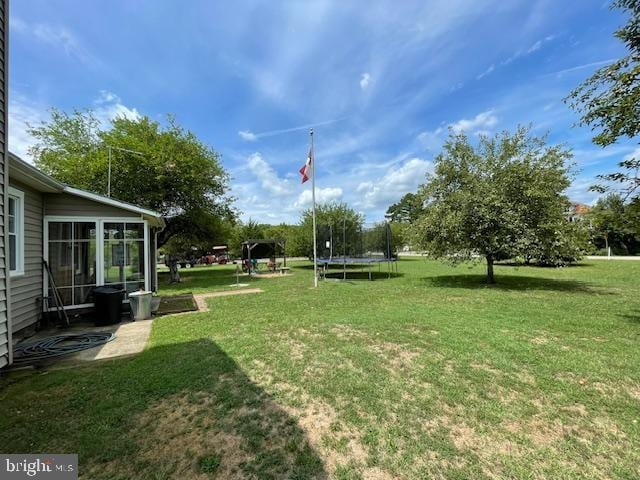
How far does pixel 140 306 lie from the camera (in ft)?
23.3

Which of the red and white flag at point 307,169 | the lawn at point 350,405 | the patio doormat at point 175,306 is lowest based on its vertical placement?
the lawn at point 350,405

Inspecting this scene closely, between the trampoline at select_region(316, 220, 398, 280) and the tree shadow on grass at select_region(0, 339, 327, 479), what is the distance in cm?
1179

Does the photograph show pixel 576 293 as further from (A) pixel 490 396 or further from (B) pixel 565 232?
(A) pixel 490 396

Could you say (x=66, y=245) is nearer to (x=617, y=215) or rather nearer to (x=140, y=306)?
(x=140, y=306)

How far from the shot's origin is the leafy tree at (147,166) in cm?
1435

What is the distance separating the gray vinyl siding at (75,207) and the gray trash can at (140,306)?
2.37 m

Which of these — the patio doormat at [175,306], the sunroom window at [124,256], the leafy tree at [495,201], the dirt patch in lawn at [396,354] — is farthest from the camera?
the leafy tree at [495,201]

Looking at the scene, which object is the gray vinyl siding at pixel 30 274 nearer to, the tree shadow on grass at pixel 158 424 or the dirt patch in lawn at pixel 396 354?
the tree shadow on grass at pixel 158 424

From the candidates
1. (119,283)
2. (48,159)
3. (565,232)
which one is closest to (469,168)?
(565,232)

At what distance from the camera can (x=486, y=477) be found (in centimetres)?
205

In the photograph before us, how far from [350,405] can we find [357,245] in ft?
49.9

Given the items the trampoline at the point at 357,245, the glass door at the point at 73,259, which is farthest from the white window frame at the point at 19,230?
the trampoline at the point at 357,245

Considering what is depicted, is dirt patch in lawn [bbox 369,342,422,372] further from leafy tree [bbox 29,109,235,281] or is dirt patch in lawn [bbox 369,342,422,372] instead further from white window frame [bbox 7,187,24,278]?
leafy tree [bbox 29,109,235,281]

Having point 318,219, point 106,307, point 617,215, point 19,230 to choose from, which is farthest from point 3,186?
point 318,219
